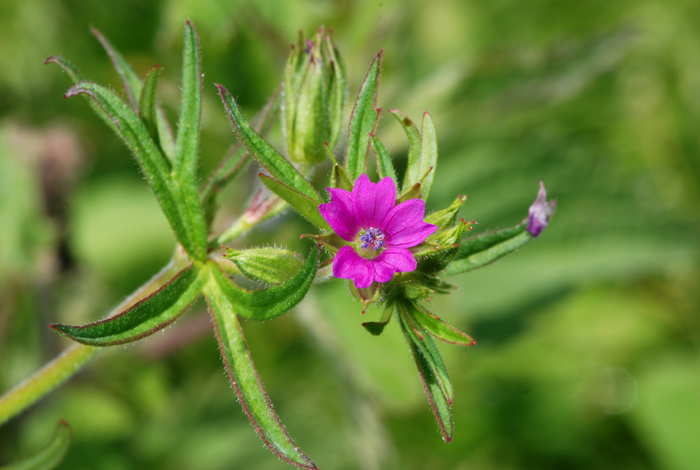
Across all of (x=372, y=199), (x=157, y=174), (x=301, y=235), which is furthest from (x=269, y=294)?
(x=157, y=174)

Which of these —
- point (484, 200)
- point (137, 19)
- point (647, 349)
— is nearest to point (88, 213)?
point (137, 19)

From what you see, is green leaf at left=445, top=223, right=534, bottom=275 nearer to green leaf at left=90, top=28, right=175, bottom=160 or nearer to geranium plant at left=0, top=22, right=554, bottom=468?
geranium plant at left=0, top=22, right=554, bottom=468

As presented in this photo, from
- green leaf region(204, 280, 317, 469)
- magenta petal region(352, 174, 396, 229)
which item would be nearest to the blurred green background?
green leaf region(204, 280, 317, 469)

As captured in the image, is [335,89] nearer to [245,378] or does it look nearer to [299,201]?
[299,201]

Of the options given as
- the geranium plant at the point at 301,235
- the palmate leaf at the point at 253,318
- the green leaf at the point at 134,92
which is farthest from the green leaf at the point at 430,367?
the green leaf at the point at 134,92

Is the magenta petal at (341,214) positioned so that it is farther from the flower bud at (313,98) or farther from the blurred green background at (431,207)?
the blurred green background at (431,207)

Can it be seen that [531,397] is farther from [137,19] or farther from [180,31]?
[137,19]
